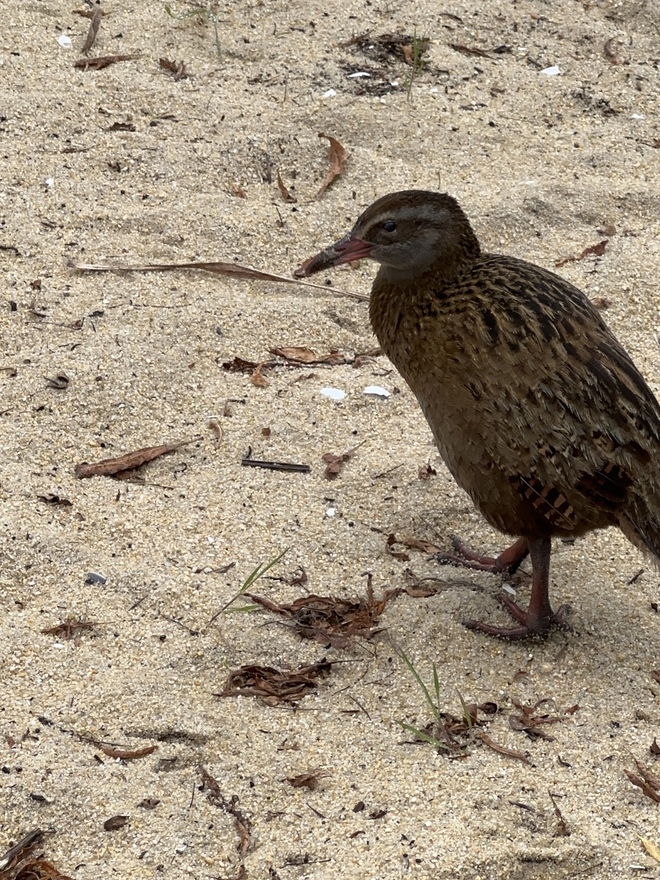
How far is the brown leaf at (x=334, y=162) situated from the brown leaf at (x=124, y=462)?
2113 millimetres

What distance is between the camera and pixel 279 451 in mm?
5555

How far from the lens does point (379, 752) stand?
4.14 meters

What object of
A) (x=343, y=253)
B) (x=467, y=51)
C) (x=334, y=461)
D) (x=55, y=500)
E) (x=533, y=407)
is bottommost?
(x=55, y=500)

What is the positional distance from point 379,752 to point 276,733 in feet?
1.08

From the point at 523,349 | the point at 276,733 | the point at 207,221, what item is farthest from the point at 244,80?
the point at 276,733

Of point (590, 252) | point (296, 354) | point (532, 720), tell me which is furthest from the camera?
point (590, 252)

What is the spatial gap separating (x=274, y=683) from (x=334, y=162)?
3.60 meters

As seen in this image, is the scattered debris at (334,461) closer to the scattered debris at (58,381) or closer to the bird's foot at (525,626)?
the bird's foot at (525,626)

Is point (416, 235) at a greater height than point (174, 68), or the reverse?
point (416, 235)

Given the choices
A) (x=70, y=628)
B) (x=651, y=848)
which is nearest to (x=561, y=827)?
(x=651, y=848)

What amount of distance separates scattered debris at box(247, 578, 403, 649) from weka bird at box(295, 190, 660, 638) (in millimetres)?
384

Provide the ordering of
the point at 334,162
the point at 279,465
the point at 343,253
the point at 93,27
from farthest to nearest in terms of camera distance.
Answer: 1. the point at 93,27
2. the point at 334,162
3. the point at 279,465
4. the point at 343,253

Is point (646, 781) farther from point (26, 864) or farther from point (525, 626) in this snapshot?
point (26, 864)

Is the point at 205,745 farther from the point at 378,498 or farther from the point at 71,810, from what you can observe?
the point at 378,498
